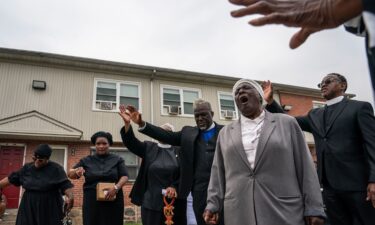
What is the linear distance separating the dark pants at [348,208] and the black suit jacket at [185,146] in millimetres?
1460

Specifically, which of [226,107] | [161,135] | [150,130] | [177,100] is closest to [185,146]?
[161,135]

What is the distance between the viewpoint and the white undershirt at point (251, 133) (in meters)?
2.75

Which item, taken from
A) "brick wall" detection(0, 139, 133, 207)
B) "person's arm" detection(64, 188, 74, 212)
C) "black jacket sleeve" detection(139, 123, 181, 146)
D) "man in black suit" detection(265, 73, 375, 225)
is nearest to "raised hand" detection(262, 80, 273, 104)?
"man in black suit" detection(265, 73, 375, 225)

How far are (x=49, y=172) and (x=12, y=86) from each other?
1022 cm

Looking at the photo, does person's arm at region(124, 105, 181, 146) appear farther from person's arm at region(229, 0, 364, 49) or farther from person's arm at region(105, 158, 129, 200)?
person's arm at region(229, 0, 364, 49)

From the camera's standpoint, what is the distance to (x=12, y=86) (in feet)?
45.5

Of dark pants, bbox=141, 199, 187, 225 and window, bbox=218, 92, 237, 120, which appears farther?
window, bbox=218, 92, 237, 120

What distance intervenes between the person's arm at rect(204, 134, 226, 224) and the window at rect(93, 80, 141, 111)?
1274cm

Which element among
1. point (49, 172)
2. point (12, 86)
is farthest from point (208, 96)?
point (49, 172)

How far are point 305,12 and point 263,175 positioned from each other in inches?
66.5

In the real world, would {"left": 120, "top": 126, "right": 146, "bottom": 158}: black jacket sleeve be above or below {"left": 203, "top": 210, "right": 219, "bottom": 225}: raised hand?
above

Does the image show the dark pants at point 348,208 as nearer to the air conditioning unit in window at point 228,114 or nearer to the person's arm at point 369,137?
the person's arm at point 369,137

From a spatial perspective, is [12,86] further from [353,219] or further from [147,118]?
[353,219]

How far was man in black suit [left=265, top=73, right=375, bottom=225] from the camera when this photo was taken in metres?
3.09
